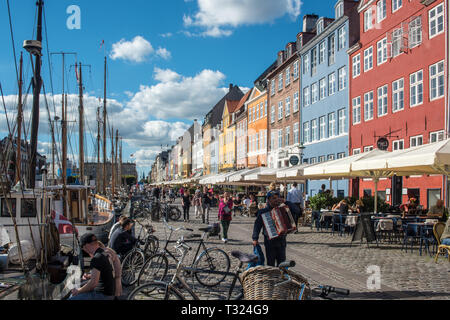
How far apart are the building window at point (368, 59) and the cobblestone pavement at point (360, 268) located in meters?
15.9

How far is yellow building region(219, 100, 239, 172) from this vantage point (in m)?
64.0

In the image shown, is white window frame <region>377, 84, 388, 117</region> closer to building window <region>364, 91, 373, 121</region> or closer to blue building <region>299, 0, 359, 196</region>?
building window <region>364, 91, 373, 121</region>

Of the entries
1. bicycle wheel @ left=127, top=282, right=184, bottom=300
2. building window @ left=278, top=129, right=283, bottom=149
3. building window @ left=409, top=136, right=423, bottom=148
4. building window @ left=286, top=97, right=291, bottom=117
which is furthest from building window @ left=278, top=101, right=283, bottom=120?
bicycle wheel @ left=127, top=282, right=184, bottom=300

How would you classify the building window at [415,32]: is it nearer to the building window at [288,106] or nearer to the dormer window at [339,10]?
the dormer window at [339,10]

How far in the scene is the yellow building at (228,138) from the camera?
6400cm

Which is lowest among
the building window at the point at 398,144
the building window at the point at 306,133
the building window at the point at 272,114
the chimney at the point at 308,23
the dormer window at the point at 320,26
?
the building window at the point at 398,144

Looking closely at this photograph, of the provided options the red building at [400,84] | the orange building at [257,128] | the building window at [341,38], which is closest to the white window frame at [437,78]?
the red building at [400,84]

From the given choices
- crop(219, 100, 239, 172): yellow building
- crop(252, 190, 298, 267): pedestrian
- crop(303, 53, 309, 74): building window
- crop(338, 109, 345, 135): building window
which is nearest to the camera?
crop(252, 190, 298, 267): pedestrian

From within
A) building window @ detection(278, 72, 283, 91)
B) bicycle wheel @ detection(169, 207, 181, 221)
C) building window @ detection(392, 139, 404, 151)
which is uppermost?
building window @ detection(278, 72, 283, 91)

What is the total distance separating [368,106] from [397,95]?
3352 mm

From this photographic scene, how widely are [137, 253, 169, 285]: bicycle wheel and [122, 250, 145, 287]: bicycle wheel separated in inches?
8.4

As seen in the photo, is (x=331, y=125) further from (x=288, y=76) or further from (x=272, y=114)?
(x=272, y=114)

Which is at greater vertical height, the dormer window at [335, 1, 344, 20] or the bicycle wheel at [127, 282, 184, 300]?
the dormer window at [335, 1, 344, 20]

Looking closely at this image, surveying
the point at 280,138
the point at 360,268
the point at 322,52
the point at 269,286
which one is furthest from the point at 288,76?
the point at 269,286
